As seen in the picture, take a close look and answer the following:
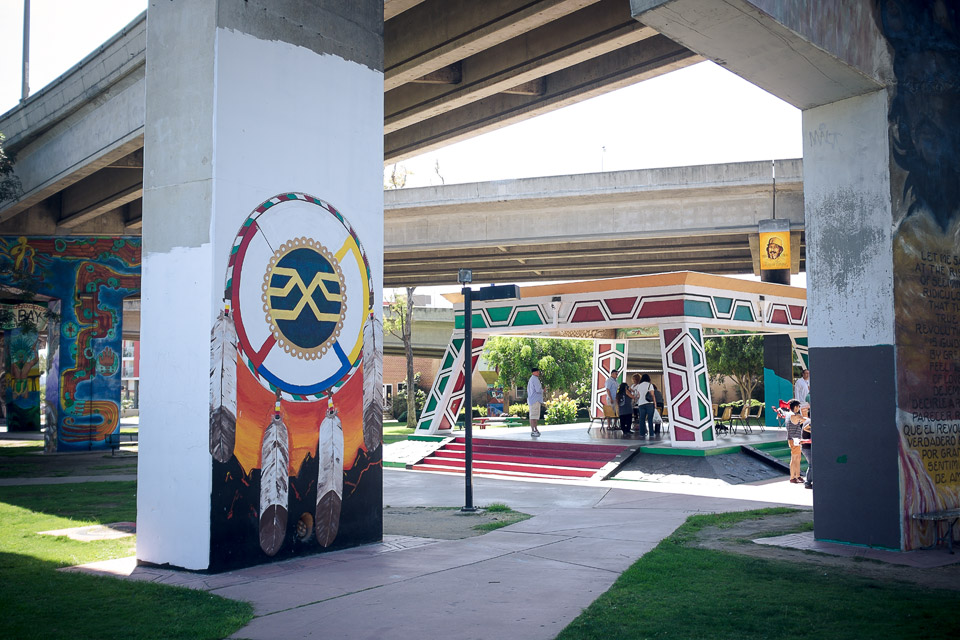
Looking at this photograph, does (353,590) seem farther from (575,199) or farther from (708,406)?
(575,199)

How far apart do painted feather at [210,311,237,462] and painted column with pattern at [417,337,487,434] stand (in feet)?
44.8

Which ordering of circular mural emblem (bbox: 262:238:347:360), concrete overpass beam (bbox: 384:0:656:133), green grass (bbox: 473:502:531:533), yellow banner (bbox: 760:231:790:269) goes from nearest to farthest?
circular mural emblem (bbox: 262:238:347:360) → green grass (bbox: 473:502:531:533) → concrete overpass beam (bbox: 384:0:656:133) → yellow banner (bbox: 760:231:790:269)

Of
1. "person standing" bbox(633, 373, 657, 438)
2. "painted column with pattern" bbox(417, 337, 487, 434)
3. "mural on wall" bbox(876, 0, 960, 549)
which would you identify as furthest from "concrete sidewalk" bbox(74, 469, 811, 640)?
"painted column with pattern" bbox(417, 337, 487, 434)

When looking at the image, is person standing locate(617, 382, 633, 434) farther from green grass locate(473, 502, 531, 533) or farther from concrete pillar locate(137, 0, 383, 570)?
concrete pillar locate(137, 0, 383, 570)

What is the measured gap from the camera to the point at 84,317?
2456 cm

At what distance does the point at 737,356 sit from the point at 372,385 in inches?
1315

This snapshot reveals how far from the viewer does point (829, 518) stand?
9.45 metres

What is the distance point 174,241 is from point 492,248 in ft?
56.8

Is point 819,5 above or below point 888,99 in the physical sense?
above

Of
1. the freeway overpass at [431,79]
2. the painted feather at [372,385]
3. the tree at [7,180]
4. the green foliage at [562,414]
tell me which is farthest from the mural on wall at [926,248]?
the green foliage at [562,414]

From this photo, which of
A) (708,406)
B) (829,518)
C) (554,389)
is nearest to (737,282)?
(708,406)

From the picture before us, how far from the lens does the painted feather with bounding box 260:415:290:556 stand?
848cm

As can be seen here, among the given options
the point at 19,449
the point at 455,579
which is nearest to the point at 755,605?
the point at 455,579

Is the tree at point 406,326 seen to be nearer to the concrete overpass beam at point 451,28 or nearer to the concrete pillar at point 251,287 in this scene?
the concrete overpass beam at point 451,28
